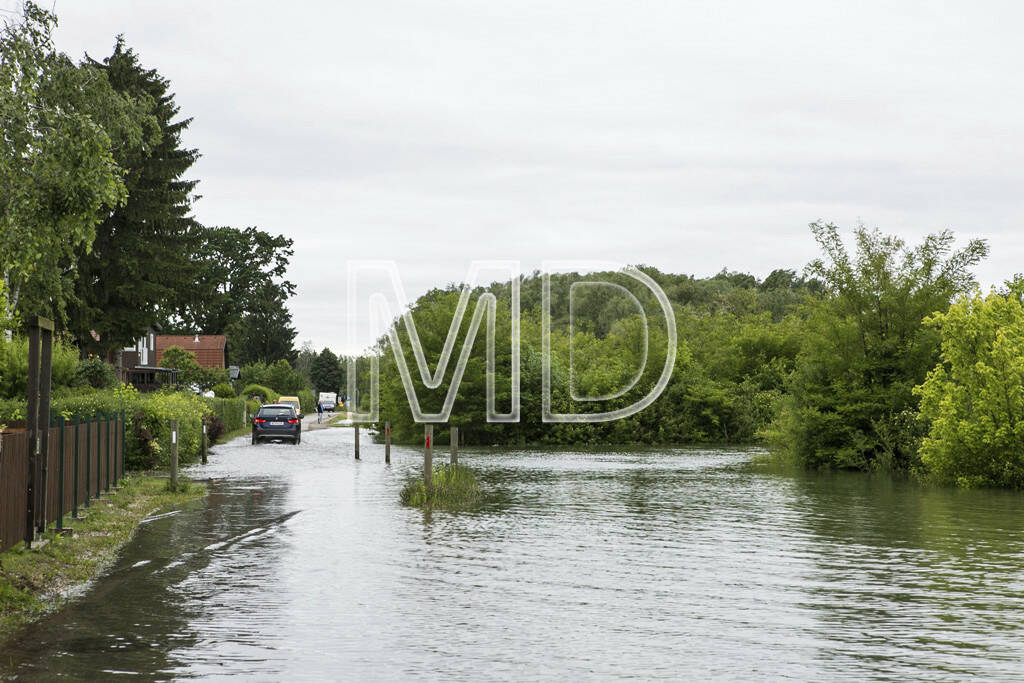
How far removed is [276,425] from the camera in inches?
1875

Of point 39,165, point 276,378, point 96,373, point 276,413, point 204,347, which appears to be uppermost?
point 204,347

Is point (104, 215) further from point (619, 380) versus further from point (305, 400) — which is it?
point (305, 400)

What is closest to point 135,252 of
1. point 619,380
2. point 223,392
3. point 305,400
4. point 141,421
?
point 141,421

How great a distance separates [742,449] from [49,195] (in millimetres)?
38546

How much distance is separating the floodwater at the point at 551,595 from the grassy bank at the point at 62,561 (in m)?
0.27

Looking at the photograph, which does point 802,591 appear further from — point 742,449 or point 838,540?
point 742,449

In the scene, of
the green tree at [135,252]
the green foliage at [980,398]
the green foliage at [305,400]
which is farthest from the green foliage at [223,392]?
the green foliage at [980,398]

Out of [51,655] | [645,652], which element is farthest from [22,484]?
[645,652]

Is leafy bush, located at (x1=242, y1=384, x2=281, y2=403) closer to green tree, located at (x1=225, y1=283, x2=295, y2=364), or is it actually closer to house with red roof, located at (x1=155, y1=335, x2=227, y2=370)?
house with red roof, located at (x1=155, y1=335, x2=227, y2=370)

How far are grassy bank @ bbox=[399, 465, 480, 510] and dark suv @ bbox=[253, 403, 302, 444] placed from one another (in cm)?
2535

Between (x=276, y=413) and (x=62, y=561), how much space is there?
34.9 meters

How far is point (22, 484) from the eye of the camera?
13.1 m

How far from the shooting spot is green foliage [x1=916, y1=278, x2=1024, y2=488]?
1088 inches

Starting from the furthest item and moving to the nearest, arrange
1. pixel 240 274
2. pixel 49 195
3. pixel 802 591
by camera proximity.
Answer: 1. pixel 240 274
2. pixel 49 195
3. pixel 802 591
